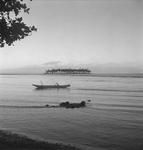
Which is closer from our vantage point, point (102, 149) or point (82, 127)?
point (102, 149)

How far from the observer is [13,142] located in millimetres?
12547

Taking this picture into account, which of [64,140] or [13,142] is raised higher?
[13,142]

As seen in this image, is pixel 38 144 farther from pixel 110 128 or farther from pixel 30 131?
pixel 110 128

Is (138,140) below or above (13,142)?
below

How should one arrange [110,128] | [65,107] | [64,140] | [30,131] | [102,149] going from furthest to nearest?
[65,107] < [110,128] < [30,131] < [64,140] < [102,149]

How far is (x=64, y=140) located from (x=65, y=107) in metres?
18.1

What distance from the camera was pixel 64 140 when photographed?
16.7m

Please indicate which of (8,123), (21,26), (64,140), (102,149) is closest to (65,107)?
(8,123)

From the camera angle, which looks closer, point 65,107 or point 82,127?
point 82,127

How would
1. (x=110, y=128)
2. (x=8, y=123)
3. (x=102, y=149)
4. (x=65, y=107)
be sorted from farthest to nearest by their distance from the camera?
1. (x=65, y=107)
2. (x=8, y=123)
3. (x=110, y=128)
4. (x=102, y=149)

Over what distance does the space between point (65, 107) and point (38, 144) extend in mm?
22184

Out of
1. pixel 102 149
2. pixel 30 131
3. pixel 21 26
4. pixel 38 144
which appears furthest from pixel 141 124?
pixel 21 26

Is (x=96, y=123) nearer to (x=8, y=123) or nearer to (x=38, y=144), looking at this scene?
(x=8, y=123)

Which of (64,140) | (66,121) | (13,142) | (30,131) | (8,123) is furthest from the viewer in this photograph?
(66,121)
